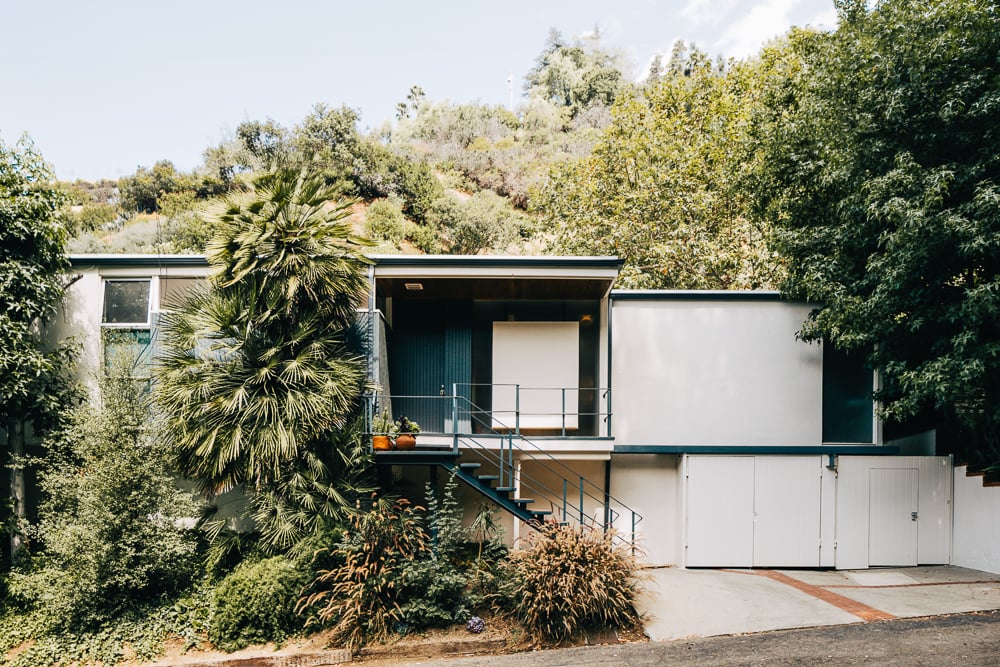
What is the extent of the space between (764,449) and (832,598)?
9.16 ft

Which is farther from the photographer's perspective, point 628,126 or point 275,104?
point 275,104

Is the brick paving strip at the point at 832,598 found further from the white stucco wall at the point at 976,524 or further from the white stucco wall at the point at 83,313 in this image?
the white stucco wall at the point at 83,313

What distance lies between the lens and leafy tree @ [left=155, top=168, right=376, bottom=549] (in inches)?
382

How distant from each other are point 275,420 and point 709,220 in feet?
48.1

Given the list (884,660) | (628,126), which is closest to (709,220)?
(628,126)

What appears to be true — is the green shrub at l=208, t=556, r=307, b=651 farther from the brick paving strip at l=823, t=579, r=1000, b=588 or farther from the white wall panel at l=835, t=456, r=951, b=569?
the white wall panel at l=835, t=456, r=951, b=569

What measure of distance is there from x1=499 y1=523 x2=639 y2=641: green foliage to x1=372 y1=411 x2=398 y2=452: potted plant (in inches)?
99.2

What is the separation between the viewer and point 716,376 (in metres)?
12.5

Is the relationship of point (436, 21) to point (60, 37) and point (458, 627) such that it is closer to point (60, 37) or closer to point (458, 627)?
point (60, 37)

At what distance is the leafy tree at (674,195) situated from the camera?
1947 centimetres

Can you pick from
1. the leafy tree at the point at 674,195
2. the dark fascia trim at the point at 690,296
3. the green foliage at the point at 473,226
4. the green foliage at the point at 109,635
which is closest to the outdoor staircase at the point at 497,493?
the green foliage at the point at 109,635

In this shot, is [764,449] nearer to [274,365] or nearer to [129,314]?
[274,365]

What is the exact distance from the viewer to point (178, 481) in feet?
37.7

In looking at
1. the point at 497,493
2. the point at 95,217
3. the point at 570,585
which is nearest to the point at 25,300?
the point at 497,493
